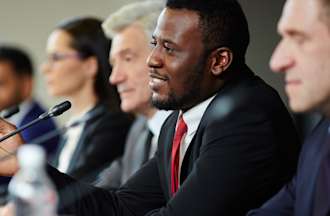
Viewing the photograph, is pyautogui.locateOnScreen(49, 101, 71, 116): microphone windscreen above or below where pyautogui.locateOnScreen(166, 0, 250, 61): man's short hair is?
below

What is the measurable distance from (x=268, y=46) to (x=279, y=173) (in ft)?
1.73

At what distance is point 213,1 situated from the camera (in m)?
1.93

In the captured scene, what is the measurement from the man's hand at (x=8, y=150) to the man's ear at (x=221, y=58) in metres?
0.49

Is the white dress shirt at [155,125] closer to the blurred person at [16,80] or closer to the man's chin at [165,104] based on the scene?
the man's chin at [165,104]

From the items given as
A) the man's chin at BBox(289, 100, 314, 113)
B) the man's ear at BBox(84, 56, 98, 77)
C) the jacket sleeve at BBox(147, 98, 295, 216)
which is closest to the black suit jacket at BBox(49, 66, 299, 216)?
the jacket sleeve at BBox(147, 98, 295, 216)

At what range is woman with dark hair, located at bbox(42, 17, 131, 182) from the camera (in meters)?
3.00

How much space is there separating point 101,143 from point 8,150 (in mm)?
1042

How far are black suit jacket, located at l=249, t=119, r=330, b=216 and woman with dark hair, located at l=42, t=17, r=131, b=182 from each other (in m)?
1.22

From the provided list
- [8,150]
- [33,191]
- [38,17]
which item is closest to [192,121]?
[8,150]

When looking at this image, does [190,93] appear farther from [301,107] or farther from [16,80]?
[16,80]

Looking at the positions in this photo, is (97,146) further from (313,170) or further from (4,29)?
(4,29)

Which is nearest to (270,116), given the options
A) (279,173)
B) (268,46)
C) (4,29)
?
(279,173)

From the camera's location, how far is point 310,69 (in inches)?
59.3

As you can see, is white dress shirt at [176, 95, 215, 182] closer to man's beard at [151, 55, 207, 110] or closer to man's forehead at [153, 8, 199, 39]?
→ man's beard at [151, 55, 207, 110]
